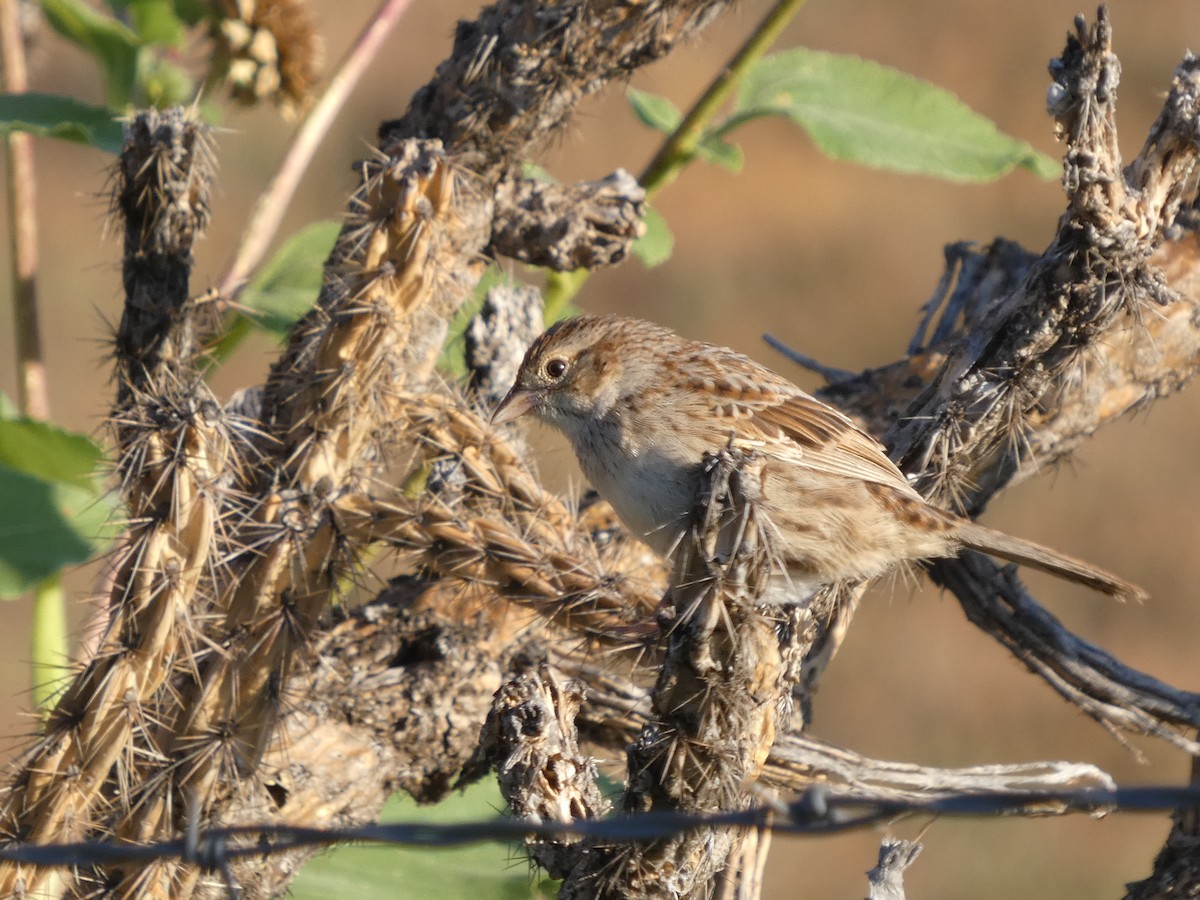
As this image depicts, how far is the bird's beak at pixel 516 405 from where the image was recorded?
3.94 metres

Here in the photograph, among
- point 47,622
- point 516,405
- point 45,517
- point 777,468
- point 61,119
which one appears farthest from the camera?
point 47,622

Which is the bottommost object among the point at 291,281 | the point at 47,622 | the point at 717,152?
the point at 47,622

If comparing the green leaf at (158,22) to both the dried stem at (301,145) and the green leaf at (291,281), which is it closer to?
the dried stem at (301,145)

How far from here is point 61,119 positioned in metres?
4.39

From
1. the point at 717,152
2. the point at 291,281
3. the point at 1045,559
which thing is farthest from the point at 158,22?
the point at 1045,559

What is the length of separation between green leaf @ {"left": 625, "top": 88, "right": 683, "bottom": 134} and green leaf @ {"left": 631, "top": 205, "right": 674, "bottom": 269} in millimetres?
347

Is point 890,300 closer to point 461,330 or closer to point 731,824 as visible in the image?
point 461,330

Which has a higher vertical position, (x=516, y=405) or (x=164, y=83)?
(x=164, y=83)

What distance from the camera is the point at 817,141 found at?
5.02m

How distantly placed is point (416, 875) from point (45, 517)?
5.68 ft

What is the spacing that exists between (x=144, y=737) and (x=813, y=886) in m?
8.94

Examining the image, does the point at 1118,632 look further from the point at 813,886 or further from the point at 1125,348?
the point at 1125,348

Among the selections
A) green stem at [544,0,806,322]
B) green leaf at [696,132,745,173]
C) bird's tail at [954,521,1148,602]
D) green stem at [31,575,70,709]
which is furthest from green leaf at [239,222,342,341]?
bird's tail at [954,521,1148,602]

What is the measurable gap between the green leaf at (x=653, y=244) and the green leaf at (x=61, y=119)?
1973 mm
